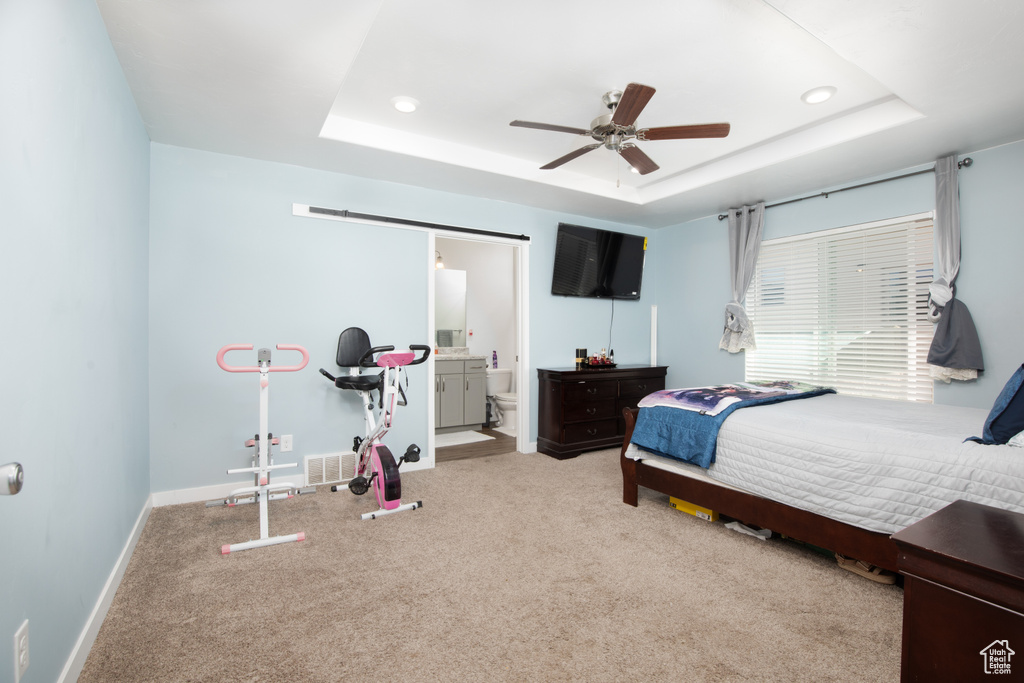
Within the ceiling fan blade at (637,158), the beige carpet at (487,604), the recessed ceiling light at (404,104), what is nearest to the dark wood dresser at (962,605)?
the beige carpet at (487,604)

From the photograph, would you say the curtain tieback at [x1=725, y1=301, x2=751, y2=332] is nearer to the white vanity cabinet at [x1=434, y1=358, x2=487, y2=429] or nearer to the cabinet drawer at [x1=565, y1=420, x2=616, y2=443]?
the cabinet drawer at [x1=565, y1=420, x2=616, y2=443]

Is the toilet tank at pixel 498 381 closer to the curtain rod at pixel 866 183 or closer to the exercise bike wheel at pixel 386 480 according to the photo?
the exercise bike wheel at pixel 386 480

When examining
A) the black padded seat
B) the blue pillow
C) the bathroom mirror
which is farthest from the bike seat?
the blue pillow

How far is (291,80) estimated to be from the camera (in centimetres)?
241

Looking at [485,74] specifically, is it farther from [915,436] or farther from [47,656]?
→ [47,656]

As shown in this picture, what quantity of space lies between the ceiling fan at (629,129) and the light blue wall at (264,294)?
5.62 feet

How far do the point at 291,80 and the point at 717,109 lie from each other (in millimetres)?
Result: 2597

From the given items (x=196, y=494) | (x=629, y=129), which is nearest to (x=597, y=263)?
(x=629, y=129)

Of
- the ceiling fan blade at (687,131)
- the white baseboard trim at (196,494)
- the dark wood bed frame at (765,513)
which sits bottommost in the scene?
the white baseboard trim at (196,494)

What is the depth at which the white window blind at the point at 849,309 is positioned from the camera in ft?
11.6

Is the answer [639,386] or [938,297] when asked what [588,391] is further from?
[938,297]

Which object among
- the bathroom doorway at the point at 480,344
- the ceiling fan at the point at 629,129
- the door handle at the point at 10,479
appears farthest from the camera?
the bathroom doorway at the point at 480,344

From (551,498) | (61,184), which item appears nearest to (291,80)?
(61,184)

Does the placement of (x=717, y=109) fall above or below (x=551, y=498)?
above
